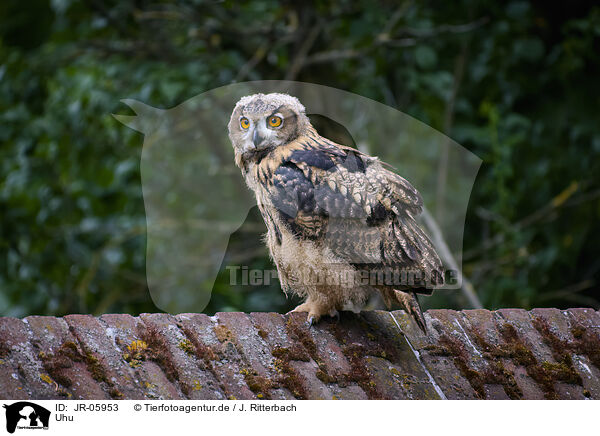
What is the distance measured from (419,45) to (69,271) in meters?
3.99

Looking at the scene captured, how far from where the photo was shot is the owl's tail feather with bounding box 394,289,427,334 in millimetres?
2771

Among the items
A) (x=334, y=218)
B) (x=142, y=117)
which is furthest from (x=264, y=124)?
(x=142, y=117)

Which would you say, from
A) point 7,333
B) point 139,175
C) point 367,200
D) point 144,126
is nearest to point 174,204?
point 139,175

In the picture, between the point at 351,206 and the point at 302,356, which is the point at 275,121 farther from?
the point at 302,356

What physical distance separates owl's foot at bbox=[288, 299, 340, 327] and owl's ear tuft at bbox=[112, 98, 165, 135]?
2.50m

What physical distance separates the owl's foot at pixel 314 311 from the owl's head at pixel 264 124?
2.52 feet

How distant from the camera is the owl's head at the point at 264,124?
10.1 feet

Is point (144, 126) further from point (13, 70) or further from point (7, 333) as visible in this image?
point (7, 333)

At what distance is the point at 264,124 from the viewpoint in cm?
310

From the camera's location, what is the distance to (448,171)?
573cm

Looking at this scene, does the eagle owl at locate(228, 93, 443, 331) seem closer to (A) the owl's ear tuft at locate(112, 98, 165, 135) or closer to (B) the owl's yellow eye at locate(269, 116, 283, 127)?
(B) the owl's yellow eye at locate(269, 116, 283, 127)
